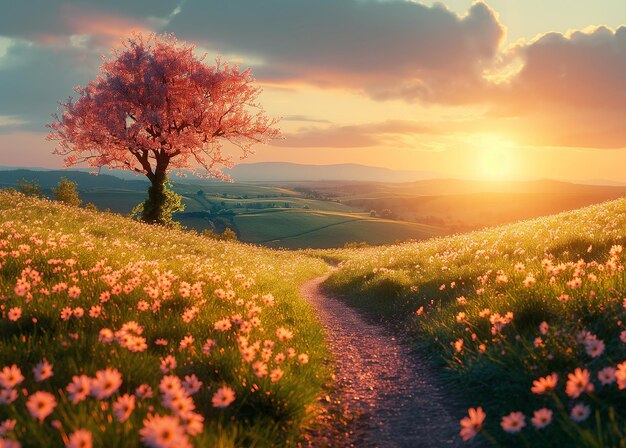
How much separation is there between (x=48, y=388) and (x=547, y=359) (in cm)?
531

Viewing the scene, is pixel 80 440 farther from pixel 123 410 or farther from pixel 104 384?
pixel 104 384

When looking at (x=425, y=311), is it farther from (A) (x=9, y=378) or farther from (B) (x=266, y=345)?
(A) (x=9, y=378)

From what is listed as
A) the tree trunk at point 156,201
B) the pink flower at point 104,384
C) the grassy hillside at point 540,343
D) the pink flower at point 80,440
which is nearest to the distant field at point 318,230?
the tree trunk at point 156,201

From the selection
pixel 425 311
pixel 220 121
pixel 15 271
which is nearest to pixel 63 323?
pixel 15 271

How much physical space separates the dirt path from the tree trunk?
29.1 m

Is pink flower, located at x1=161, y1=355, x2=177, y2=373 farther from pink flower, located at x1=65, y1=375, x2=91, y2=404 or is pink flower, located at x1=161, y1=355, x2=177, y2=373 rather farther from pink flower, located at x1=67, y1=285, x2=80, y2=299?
pink flower, located at x1=67, y1=285, x2=80, y2=299

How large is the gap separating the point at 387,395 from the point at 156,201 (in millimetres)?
33450

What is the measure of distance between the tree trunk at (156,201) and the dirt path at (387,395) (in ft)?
95.6

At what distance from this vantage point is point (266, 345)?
589cm

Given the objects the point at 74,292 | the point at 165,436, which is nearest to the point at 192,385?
the point at 165,436

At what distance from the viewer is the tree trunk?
35938 mm

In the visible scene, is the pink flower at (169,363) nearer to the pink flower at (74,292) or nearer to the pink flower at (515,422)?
the pink flower at (74,292)

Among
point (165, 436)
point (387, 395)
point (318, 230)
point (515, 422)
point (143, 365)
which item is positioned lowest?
point (318, 230)

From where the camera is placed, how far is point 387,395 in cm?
633
